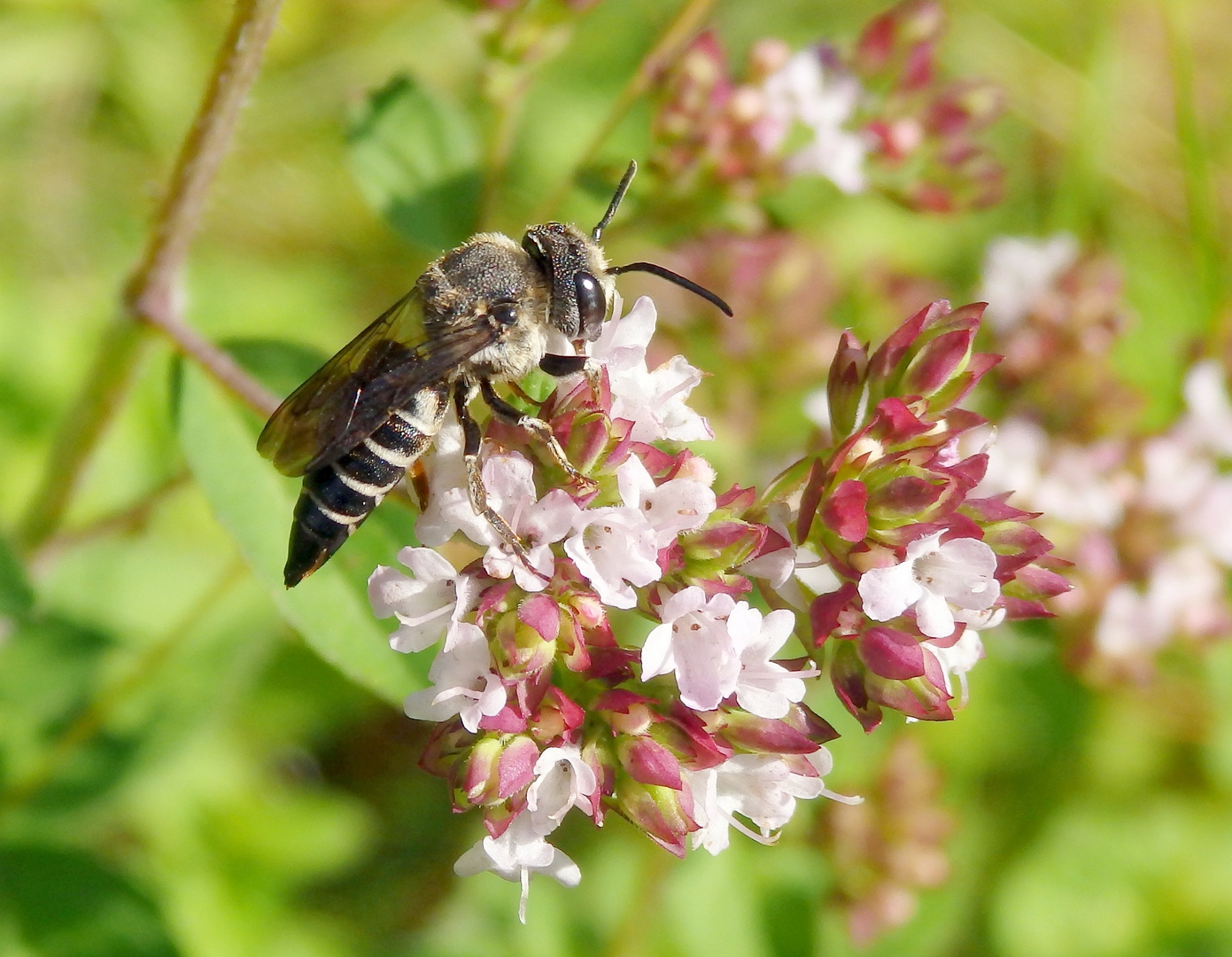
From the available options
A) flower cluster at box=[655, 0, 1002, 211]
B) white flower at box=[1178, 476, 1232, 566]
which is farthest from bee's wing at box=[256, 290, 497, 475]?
white flower at box=[1178, 476, 1232, 566]

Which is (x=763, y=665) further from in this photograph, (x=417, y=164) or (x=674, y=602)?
(x=417, y=164)

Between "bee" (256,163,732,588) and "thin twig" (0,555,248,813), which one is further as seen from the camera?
"thin twig" (0,555,248,813)

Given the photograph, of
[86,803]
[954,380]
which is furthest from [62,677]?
[954,380]

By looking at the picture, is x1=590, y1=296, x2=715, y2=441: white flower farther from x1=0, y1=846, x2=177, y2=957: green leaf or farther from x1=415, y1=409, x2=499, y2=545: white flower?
x1=0, y1=846, x2=177, y2=957: green leaf

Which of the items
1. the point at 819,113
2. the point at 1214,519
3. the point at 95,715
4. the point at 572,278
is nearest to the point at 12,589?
the point at 95,715

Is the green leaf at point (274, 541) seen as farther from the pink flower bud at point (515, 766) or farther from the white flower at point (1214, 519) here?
the white flower at point (1214, 519)

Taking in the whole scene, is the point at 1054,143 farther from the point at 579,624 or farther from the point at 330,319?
the point at 579,624
